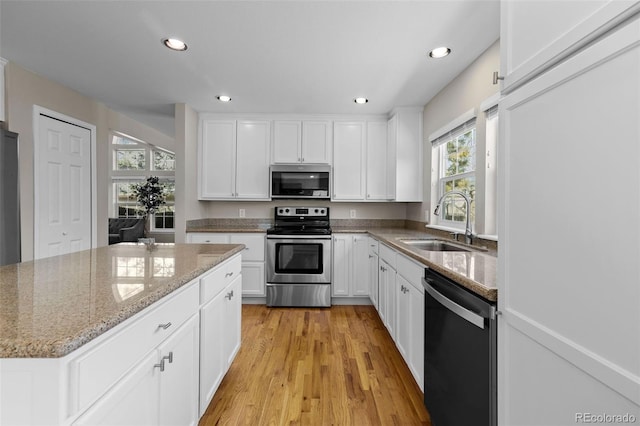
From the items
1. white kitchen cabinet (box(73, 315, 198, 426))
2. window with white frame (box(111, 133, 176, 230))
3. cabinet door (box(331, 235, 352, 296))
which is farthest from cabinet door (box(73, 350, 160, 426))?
window with white frame (box(111, 133, 176, 230))

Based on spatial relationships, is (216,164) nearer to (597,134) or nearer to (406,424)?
(406,424)

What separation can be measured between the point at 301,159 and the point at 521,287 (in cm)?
326

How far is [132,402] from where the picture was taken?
2.97 ft

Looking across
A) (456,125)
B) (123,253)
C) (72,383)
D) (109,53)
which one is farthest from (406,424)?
(109,53)

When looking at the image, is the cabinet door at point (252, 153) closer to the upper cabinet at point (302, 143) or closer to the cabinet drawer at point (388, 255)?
the upper cabinet at point (302, 143)

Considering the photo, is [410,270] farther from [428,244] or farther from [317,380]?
[317,380]

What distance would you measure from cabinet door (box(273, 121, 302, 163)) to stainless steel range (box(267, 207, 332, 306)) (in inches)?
39.7

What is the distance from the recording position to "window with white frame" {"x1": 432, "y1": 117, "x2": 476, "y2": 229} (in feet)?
8.45

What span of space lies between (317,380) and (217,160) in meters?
2.93

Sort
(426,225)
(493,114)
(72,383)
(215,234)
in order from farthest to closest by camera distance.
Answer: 1. (215,234)
2. (426,225)
3. (493,114)
4. (72,383)

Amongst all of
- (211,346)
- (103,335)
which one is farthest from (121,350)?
(211,346)

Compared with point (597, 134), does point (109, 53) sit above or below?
above

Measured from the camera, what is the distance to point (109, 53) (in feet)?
7.95

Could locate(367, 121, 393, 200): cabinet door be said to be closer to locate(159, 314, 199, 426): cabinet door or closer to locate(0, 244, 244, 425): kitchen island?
locate(0, 244, 244, 425): kitchen island
